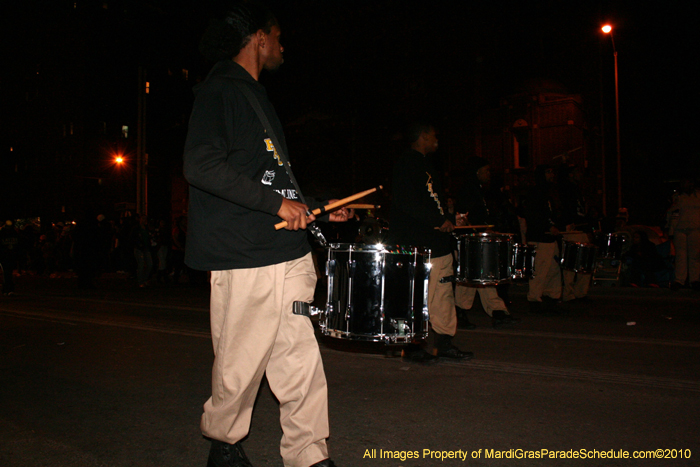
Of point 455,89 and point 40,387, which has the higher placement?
point 455,89

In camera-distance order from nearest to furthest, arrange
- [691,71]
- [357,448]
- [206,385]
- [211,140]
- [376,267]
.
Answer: [211,140], [357,448], [376,267], [206,385], [691,71]

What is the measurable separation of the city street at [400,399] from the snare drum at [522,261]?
2.15ft

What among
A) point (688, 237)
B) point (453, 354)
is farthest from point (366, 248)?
point (688, 237)

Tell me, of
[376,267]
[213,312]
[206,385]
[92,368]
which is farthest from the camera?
[92,368]

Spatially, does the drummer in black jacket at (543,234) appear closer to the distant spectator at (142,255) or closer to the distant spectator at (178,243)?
the distant spectator at (178,243)

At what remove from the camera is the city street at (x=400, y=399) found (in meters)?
3.30

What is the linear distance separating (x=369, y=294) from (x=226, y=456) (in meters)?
1.50

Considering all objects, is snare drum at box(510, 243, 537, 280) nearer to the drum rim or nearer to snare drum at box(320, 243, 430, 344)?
snare drum at box(320, 243, 430, 344)

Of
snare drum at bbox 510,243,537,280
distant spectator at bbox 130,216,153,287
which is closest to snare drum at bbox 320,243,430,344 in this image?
snare drum at bbox 510,243,537,280

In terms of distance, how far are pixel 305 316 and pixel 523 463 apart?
132cm

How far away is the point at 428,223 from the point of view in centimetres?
532

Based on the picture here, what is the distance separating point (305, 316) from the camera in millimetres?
2875

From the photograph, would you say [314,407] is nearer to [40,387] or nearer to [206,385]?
[206,385]

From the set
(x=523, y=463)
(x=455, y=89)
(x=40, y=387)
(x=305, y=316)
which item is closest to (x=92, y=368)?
(x=40, y=387)
